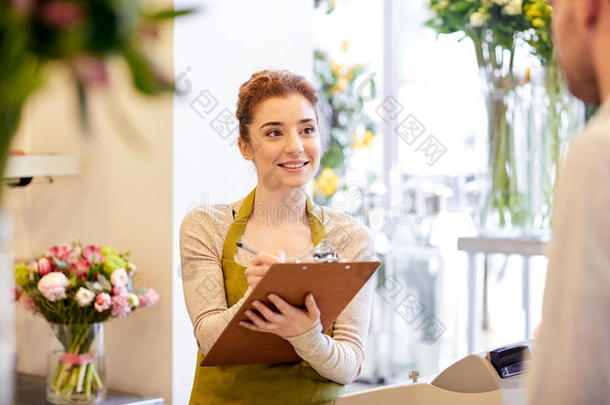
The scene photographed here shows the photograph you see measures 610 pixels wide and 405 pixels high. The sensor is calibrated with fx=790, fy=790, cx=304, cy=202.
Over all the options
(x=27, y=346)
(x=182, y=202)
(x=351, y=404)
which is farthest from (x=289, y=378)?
(x=27, y=346)

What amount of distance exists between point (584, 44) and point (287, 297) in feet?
2.66

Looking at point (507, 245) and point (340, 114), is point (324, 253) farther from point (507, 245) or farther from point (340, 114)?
point (340, 114)

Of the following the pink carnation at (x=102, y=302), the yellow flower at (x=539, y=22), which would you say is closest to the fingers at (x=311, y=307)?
the pink carnation at (x=102, y=302)

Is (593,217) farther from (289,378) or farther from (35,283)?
(35,283)

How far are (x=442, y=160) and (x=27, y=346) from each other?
245cm

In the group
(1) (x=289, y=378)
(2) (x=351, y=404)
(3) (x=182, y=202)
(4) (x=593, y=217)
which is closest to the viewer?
(4) (x=593, y=217)

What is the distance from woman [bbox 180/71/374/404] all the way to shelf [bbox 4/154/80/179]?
0.95 m

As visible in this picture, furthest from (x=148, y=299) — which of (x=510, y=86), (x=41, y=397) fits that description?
(x=510, y=86)

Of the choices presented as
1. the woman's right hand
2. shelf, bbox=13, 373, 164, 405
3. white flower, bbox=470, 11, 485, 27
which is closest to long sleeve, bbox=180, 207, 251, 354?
the woman's right hand

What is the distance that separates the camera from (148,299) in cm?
232

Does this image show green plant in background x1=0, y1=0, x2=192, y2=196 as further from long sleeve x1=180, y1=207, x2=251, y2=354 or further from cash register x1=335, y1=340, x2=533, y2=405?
long sleeve x1=180, y1=207, x2=251, y2=354

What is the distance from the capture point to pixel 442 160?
4.36m

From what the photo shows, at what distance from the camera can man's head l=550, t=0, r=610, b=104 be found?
27.9 inches

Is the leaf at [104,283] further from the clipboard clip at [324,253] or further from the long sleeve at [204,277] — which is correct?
the clipboard clip at [324,253]
